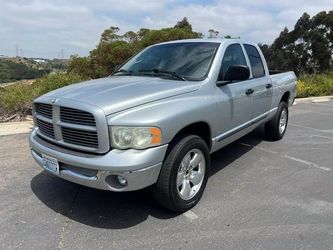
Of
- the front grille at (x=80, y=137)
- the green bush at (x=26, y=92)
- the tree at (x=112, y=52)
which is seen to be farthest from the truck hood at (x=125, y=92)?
the tree at (x=112, y=52)

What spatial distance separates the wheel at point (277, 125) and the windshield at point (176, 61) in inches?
103

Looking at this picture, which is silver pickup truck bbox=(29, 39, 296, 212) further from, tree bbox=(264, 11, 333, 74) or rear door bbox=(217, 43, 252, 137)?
tree bbox=(264, 11, 333, 74)

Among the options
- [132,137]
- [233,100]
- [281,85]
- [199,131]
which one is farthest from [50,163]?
[281,85]

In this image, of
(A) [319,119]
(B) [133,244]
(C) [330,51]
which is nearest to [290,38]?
(C) [330,51]

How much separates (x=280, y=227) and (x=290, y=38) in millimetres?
33803

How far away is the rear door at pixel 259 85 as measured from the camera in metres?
5.60

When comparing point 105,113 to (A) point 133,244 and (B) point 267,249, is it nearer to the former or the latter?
(A) point 133,244

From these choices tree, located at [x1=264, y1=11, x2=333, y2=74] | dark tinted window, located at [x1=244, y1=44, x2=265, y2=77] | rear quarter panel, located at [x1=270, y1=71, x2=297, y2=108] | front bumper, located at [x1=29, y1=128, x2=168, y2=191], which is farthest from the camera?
tree, located at [x1=264, y1=11, x2=333, y2=74]

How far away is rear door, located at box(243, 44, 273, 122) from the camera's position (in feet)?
18.4

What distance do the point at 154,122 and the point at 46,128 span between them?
4.32 feet

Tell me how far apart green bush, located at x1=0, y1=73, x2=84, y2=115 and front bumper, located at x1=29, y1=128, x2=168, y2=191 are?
562 centimetres

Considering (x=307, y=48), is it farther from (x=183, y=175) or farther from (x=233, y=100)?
(x=183, y=175)

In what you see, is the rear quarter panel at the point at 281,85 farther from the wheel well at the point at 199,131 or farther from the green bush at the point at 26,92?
the green bush at the point at 26,92

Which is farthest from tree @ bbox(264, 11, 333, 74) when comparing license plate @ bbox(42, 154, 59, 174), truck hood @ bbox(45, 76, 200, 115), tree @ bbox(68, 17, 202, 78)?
license plate @ bbox(42, 154, 59, 174)
